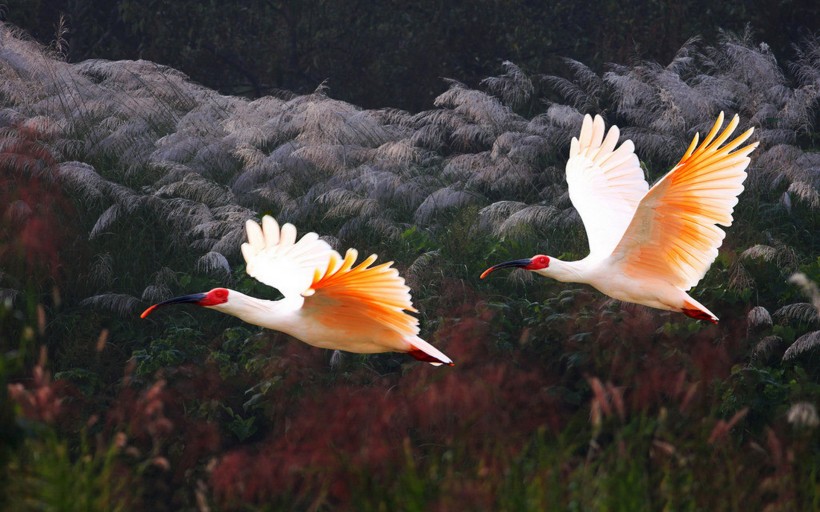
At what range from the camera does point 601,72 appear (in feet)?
42.1

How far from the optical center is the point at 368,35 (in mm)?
13781

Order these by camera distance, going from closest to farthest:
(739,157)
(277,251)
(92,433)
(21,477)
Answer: (21,477), (739,157), (277,251), (92,433)

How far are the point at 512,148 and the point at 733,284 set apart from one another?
2.18 m

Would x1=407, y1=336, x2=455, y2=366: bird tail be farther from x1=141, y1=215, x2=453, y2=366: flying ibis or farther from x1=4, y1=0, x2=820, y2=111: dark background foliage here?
x1=4, y1=0, x2=820, y2=111: dark background foliage

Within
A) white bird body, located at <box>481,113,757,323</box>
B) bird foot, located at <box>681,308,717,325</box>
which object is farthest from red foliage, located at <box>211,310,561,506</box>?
bird foot, located at <box>681,308,717,325</box>

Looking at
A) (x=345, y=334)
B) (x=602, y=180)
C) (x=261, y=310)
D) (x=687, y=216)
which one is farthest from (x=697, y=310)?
(x=261, y=310)

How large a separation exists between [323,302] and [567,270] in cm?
143

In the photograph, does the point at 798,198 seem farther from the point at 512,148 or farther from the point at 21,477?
the point at 21,477

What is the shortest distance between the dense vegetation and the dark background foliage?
2690 mm

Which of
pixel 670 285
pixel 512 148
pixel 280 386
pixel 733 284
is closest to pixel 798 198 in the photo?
pixel 733 284

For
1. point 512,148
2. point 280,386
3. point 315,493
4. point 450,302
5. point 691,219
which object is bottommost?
point 315,493

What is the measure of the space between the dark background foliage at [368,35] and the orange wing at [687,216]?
259 inches

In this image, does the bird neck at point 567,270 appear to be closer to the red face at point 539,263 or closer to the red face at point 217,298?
the red face at point 539,263

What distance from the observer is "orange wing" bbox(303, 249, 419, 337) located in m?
5.15
